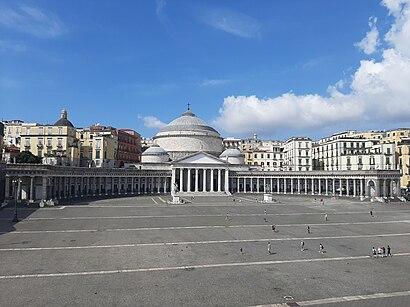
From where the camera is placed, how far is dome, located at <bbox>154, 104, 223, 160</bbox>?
424 feet

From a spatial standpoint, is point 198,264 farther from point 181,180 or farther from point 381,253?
point 181,180

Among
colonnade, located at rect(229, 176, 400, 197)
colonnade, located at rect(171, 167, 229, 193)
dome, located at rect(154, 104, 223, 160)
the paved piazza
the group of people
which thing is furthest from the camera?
dome, located at rect(154, 104, 223, 160)

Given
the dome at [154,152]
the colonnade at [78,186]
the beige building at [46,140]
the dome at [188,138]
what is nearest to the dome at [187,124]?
the dome at [188,138]

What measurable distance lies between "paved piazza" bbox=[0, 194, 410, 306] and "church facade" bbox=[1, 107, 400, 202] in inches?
1051

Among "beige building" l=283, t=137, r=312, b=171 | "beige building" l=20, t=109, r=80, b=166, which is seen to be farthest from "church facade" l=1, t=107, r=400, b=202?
"beige building" l=283, t=137, r=312, b=171

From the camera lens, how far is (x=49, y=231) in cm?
3903

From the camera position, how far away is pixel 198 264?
26344mm

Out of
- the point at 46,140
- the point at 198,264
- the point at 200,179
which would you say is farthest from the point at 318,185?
the point at 198,264

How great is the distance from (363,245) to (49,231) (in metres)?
32.2

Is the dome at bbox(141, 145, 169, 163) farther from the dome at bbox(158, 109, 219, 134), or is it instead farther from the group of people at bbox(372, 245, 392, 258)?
the group of people at bbox(372, 245, 392, 258)

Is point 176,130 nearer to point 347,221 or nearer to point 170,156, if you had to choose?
point 170,156

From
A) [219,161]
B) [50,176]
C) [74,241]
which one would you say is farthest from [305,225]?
[219,161]

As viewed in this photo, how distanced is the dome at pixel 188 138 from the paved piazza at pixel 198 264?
271 feet

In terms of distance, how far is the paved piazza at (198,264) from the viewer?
1970cm
